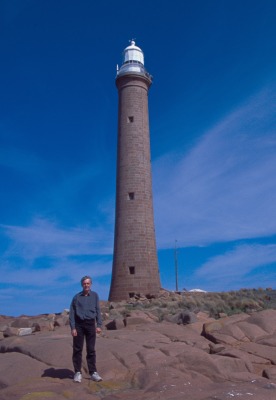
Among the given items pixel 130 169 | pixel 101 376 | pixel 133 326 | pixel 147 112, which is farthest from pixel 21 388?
pixel 147 112

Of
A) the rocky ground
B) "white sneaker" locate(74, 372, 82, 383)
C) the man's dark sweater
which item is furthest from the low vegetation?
"white sneaker" locate(74, 372, 82, 383)

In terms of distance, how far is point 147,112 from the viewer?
29109 mm

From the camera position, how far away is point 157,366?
27.0 ft

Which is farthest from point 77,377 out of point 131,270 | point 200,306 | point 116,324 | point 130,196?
point 130,196

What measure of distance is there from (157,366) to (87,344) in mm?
1378

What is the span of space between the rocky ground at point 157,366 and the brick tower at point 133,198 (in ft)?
45.5

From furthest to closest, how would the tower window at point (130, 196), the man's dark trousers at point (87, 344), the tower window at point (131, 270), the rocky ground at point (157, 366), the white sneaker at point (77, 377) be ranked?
the tower window at point (130, 196) → the tower window at point (131, 270) → the man's dark trousers at point (87, 344) → the white sneaker at point (77, 377) → the rocky ground at point (157, 366)

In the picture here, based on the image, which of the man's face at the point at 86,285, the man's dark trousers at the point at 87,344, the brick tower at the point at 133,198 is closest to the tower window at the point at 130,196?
the brick tower at the point at 133,198

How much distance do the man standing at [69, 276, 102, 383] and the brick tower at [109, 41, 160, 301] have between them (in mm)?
17721

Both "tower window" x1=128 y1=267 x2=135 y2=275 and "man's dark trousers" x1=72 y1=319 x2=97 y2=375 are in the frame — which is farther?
"tower window" x1=128 y1=267 x2=135 y2=275

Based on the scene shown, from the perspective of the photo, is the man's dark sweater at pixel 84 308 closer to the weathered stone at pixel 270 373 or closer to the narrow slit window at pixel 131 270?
the weathered stone at pixel 270 373

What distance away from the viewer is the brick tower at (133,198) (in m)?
26.0

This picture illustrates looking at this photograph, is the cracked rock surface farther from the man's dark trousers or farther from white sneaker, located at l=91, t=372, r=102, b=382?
the man's dark trousers

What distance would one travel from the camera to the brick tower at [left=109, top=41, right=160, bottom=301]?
85.5ft
